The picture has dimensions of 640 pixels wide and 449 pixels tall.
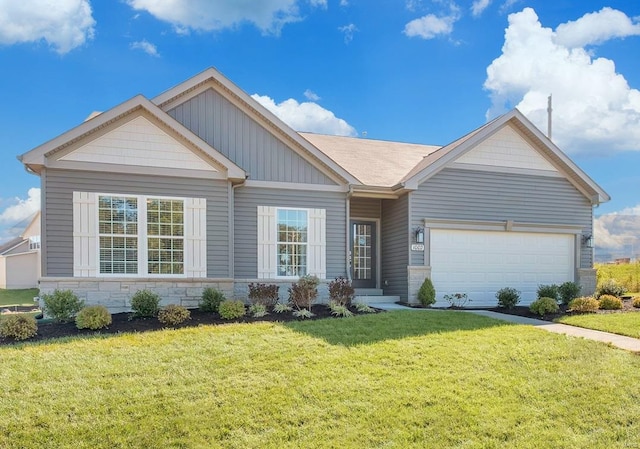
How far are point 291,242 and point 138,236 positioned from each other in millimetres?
3823

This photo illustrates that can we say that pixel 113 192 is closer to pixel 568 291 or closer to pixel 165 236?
pixel 165 236

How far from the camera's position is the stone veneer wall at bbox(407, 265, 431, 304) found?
45.4 ft

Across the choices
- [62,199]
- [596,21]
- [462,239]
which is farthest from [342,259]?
[596,21]

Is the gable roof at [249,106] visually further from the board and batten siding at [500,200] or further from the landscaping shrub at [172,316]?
the landscaping shrub at [172,316]

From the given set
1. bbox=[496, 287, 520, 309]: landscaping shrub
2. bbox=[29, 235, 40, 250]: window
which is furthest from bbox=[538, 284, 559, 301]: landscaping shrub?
bbox=[29, 235, 40, 250]: window

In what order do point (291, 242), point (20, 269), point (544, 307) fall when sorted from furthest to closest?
1. point (20, 269)
2. point (291, 242)
3. point (544, 307)

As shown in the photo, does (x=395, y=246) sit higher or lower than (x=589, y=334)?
higher

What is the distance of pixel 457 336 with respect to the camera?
8570 mm

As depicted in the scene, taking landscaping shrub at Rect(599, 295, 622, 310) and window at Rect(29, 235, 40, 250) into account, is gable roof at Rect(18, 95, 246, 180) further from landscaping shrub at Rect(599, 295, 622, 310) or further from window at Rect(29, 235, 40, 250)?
window at Rect(29, 235, 40, 250)

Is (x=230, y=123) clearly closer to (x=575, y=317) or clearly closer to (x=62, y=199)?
(x=62, y=199)

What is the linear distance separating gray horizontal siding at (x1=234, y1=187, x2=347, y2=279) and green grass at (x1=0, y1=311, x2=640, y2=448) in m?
4.20

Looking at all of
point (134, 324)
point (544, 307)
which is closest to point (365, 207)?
point (544, 307)

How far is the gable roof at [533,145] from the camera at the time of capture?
14.1 metres

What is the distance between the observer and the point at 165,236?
1159cm
